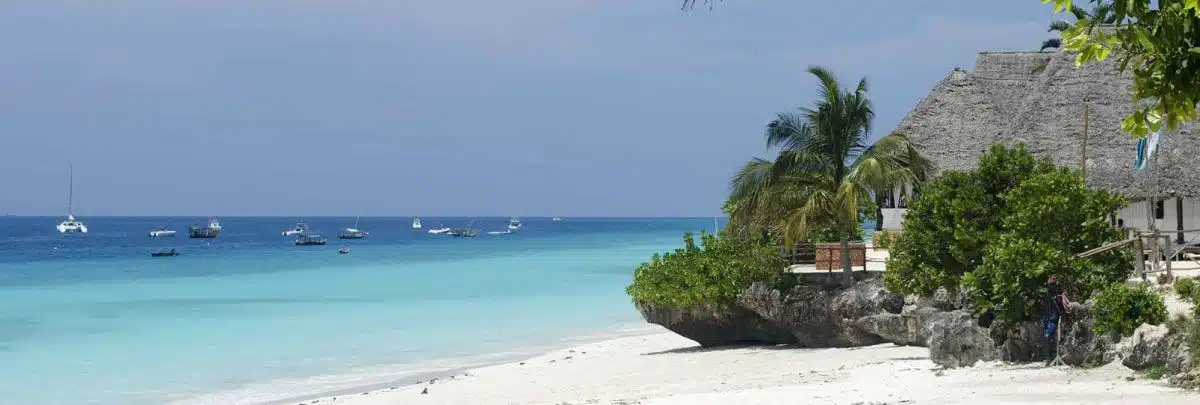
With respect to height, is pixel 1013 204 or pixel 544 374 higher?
pixel 1013 204

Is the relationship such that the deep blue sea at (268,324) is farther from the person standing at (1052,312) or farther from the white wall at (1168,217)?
the person standing at (1052,312)

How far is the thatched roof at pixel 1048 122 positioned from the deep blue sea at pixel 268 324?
708cm

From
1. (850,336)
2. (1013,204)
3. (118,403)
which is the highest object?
(1013,204)

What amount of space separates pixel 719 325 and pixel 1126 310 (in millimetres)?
6685

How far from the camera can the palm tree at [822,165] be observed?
15102mm

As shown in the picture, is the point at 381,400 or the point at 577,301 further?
the point at 577,301

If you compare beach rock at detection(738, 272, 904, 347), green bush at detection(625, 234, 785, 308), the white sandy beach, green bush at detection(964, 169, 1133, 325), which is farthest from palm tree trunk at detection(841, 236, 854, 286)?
green bush at detection(964, 169, 1133, 325)

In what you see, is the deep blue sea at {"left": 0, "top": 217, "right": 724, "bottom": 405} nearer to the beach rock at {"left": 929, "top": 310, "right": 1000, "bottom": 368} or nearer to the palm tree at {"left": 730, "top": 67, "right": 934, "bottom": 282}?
the palm tree at {"left": 730, "top": 67, "right": 934, "bottom": 282}

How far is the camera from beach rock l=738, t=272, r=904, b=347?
13.6 m

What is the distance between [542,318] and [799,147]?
33.4 ft

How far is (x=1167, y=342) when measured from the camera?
28.6 ft

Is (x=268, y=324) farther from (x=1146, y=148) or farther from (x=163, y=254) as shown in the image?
(x=163, y=254)

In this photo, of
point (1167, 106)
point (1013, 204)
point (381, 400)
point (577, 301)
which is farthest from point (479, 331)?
point (1167, 106)

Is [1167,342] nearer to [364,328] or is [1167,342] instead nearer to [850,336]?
[850,336]
